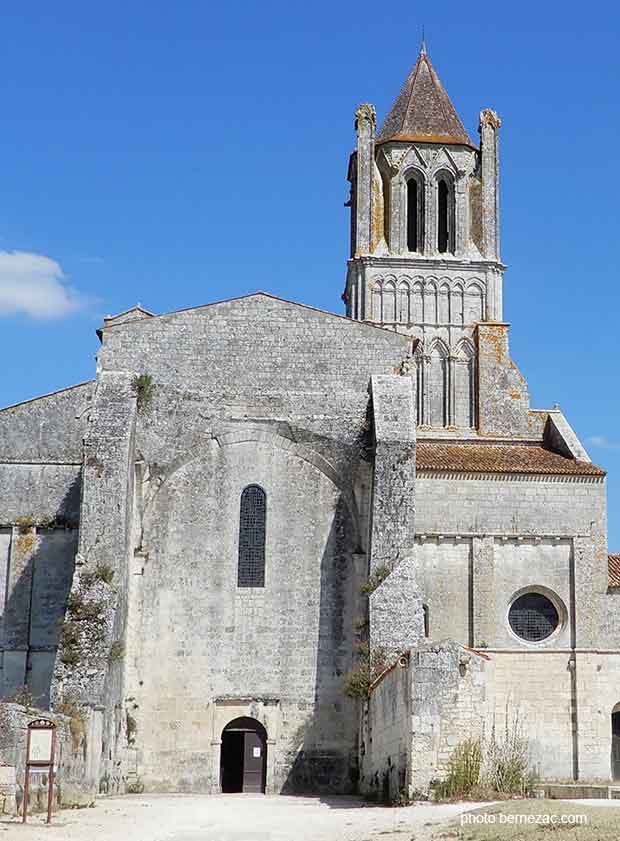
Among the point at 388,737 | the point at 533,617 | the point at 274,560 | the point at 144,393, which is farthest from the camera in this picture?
the point at 533,617

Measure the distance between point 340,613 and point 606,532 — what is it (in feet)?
24.1

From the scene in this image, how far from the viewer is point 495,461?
3173cm

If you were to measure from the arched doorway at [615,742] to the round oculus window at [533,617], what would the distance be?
2347 millimetres

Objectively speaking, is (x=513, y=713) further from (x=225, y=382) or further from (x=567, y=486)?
(x=225, y=382)

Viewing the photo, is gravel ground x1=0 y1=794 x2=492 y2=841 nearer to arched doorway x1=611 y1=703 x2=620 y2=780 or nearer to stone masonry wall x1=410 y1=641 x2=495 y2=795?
stone masonry wall x1=410 y1=641 x2=495 y2=795

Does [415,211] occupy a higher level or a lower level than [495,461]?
higher

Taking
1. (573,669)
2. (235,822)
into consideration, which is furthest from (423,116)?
(235,822)

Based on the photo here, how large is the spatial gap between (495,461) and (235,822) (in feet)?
50.1

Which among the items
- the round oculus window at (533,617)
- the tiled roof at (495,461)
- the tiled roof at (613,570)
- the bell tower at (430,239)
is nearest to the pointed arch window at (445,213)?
the bell tower at (430,239)

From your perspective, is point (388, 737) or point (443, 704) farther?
point (388, 737)

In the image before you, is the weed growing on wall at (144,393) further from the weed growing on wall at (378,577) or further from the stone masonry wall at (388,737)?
the stone masonry wall at (388,737)

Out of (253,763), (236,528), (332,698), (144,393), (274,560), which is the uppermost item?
(144,393)

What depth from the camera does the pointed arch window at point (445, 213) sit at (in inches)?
1868

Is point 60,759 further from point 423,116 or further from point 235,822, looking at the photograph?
point 423,116
